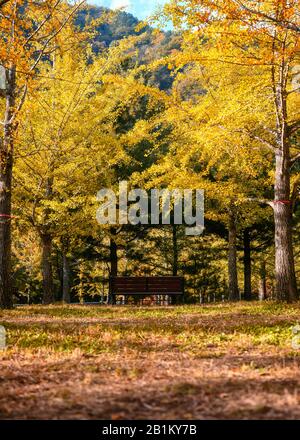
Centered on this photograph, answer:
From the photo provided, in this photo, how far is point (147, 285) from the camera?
15.6 m

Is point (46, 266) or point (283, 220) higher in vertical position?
point (283, 220)

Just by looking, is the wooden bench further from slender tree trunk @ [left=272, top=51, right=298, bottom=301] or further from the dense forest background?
slender tree trunk @ [left=272, top=51, right=298, bottom=301]

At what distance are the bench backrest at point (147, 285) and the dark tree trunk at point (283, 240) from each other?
4978 mm

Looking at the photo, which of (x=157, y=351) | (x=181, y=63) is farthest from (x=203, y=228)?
A: (x=157, y=351)

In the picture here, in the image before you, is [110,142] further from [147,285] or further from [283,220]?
[283,220]

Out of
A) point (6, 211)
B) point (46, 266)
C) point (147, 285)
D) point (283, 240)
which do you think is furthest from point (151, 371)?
point (46, 266)

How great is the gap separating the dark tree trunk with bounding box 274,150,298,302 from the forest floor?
346 centimetres

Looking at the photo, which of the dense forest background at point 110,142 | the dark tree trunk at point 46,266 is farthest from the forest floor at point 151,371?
the dark tree trunk at point 46,266

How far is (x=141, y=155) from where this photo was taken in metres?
20.0

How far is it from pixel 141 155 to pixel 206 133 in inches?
360

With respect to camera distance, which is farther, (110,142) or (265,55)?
(110,142)

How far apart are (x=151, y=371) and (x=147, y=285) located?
1142 cm

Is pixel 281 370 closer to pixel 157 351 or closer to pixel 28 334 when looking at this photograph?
pixel 157 351

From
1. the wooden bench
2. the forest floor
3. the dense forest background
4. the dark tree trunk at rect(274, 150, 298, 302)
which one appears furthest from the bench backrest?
the forest floor
